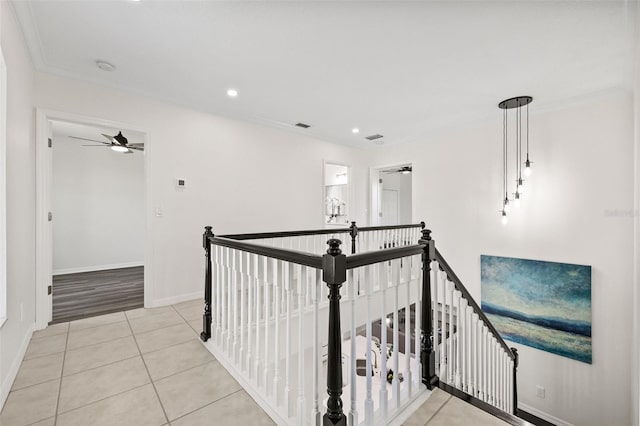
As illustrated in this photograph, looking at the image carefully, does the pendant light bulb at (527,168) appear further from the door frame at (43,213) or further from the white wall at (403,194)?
the door frame at (43,213)

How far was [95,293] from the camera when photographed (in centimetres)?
399

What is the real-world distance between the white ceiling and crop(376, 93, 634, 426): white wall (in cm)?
51

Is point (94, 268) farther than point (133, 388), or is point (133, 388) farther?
point (94, 268)

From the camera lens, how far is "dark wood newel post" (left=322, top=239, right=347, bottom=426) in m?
1.21

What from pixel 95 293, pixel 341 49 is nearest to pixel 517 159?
pixel 341 49

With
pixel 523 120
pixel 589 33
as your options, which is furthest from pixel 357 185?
pixel 589 33

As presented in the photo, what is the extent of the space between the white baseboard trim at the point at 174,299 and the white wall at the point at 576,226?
426 centimetres

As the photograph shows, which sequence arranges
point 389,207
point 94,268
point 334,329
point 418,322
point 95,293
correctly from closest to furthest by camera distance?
point 334,329
point 418,322
point 95,293
point 94,268
point 389,207

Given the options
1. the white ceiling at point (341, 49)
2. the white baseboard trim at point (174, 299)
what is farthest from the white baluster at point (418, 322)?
the white baseboard trim at point (174, 299)

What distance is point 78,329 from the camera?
2.71m

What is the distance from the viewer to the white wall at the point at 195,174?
316cm

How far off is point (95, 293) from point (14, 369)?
7.85 feet

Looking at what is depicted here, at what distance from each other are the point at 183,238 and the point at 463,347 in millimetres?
3414

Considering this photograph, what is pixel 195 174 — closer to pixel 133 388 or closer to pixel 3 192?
pixel 3 192
